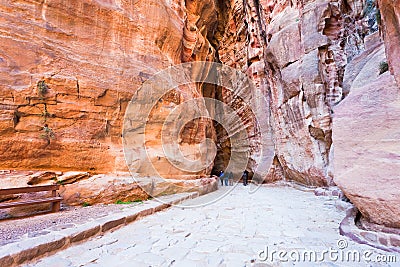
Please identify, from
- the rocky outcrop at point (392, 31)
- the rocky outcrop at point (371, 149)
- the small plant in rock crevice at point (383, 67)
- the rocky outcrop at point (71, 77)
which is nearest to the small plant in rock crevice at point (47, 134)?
the rocky outcrop at point (71, 77)

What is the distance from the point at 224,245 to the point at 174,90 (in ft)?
22.1

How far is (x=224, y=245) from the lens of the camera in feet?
10.9

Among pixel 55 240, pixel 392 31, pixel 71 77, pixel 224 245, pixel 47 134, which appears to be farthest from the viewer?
pixel 71 77

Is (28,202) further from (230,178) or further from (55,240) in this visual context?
(230,178)

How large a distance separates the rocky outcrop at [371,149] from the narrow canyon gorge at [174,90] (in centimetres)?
2

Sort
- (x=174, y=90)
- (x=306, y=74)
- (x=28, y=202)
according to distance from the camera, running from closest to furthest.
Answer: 1. (x=28, y=202)
2. (x=174, y=90)
3. (x=306, y=74)

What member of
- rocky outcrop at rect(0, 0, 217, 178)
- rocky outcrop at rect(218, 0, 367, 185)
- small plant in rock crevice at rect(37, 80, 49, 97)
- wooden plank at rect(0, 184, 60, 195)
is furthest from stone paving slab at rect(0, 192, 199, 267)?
rocky outcrop at rect(218, 0, 367, 185)

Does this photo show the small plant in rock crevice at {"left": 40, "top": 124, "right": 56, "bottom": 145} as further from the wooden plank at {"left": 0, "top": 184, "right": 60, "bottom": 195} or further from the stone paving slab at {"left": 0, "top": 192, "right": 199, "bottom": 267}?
the stone paving slab at {"left": 0, "top": 192, "right": 199, "bottom": 267}

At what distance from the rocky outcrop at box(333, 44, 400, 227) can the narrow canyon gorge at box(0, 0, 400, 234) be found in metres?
0.02

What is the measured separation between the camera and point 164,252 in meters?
3.06

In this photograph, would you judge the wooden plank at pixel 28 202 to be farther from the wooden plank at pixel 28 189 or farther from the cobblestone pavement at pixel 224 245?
the cobblestone pavement at pixel 224 245

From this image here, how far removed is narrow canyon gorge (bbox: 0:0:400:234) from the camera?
3521 millimetres

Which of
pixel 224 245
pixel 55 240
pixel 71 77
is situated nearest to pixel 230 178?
pixel 71 77

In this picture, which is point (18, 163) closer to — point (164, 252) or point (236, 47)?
point (164, 252)
